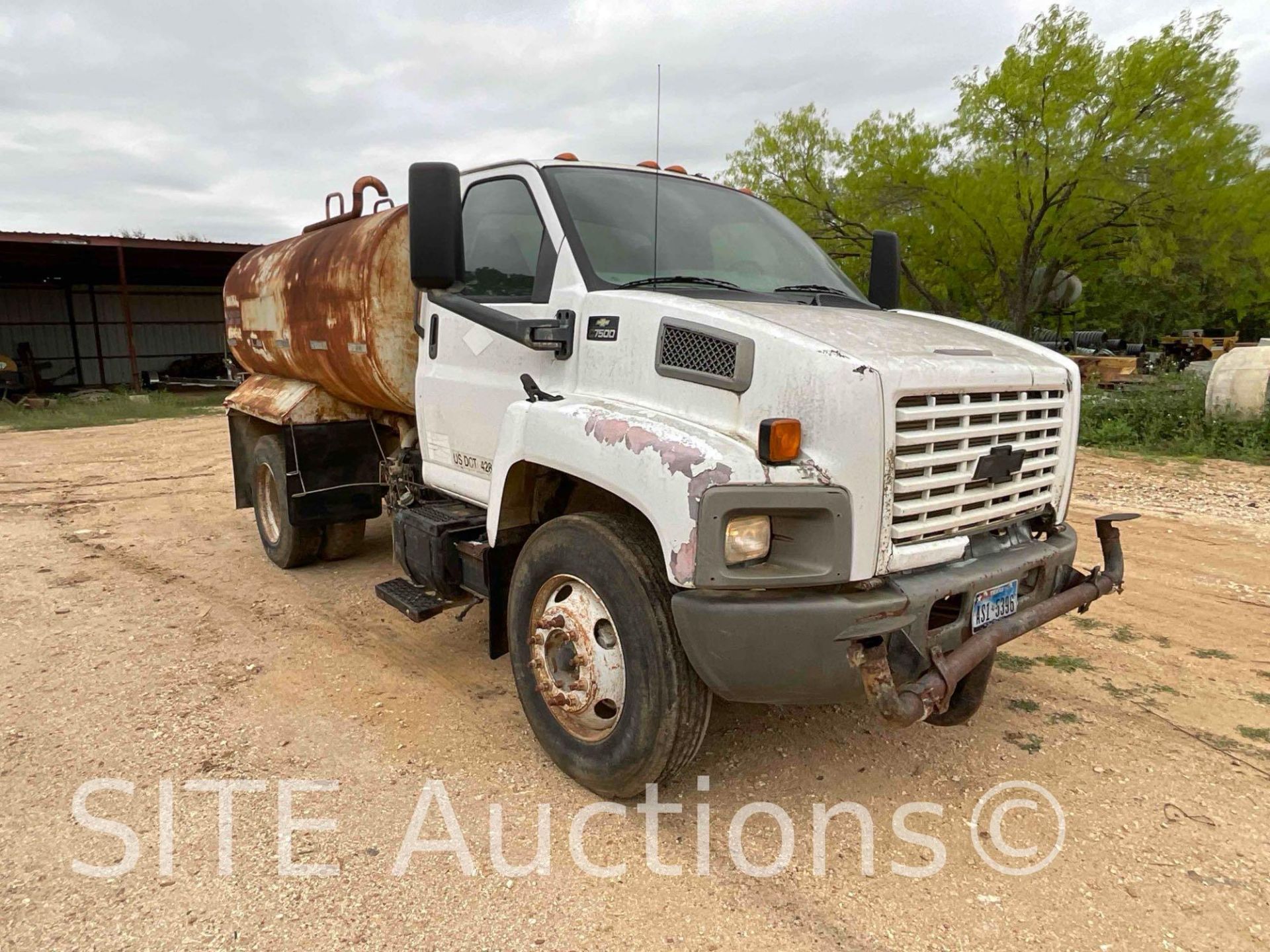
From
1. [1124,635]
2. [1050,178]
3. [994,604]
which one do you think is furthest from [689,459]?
[1050,178]

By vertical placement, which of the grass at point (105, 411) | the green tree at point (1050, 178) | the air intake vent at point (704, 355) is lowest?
the grass at point (105, 411)

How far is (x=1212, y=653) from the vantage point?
457 centimetres

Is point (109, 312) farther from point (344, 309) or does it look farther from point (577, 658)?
point (577, 658)

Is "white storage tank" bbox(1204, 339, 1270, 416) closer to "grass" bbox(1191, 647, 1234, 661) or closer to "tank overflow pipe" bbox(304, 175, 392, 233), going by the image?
"grass" bbox(1191, 647, 1234, 661)

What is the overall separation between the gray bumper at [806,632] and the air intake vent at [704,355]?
0.71 m

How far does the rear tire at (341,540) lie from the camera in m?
6.29

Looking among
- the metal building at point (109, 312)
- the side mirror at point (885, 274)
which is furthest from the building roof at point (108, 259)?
the side mirror at point (885, 274)

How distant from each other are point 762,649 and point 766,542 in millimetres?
334

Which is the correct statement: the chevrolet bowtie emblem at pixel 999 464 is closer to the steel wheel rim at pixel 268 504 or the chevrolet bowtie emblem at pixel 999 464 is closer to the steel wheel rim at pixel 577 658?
the steel wheel rim at pixel 577 658

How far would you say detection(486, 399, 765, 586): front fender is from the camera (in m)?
2.61

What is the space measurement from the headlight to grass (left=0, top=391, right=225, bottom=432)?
1768 centimetres

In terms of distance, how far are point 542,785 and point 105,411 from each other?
19.1 meters

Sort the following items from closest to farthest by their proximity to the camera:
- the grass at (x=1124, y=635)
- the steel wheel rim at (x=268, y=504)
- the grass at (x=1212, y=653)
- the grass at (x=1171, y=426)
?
the grass at (x=1212, y=653)
the grass at (x=1124, y=635)
the steel wheel rim at (x=268, y=504)
the grass at (x=1171, y=426)

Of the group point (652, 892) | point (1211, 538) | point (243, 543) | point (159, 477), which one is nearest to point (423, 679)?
point (652, 892)
